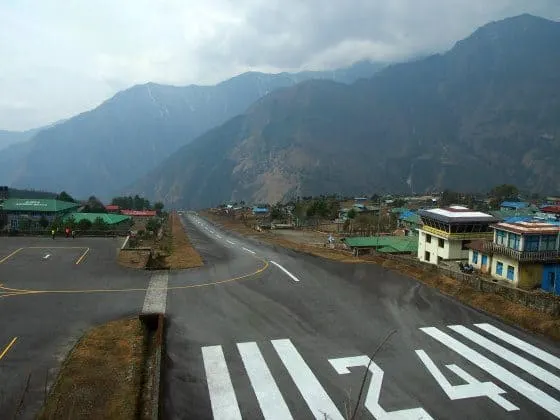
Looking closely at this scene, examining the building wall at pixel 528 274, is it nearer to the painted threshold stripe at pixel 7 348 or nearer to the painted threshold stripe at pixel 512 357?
the painted threshold stripe at pixel 512 357

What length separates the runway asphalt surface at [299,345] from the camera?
42.7ft

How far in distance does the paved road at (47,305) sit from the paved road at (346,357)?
3377mm

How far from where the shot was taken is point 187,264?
103 feet

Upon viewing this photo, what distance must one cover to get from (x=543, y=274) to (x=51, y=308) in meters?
34.1

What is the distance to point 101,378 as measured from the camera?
13914 mm

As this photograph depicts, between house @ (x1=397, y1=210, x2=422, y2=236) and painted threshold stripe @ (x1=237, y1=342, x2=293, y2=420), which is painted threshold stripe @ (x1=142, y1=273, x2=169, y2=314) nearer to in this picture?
painted threshold stripe @ (x1=237, y1=342, x2=293, y2=420)

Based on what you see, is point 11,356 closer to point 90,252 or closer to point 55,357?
point 55,357

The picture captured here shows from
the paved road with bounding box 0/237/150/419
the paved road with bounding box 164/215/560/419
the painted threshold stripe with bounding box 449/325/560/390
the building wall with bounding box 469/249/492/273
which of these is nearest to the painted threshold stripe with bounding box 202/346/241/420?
the paved road with bounding box 164/215/560/419

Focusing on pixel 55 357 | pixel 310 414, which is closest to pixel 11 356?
pixel 55 357

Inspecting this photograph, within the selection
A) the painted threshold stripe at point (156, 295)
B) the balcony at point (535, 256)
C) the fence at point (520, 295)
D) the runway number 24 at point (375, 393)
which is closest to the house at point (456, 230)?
the balcony at point (535, 256)

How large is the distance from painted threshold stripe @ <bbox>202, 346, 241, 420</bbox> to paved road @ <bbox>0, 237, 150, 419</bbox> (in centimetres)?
469

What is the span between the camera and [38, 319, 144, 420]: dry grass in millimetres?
12086

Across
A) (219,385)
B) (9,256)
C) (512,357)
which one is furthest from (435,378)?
(9,256)

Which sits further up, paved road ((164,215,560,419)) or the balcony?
the balcony
